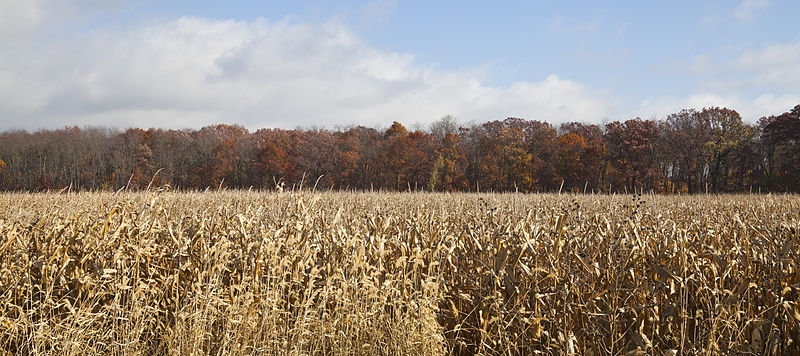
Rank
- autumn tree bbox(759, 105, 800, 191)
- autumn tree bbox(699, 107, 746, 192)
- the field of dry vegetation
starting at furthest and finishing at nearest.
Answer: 1. autumn tree bbox(699, 107, 746, 192)
2. autumn tree bbox(759, 105, 800, 191)
3. the field of dry vegetation

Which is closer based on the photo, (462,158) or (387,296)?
(387,296)

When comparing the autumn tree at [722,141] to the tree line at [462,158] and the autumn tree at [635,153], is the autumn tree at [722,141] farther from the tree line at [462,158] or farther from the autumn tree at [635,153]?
the autumn tree at [635,153]

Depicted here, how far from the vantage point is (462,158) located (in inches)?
1554

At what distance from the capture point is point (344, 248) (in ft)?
14.3

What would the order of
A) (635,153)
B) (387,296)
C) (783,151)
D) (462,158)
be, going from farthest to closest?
(462,158) → (635,153) → (783,151) → (387,296)

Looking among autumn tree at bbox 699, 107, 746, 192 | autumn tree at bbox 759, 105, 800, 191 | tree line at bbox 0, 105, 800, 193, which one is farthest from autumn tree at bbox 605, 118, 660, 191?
autumn tree at bbox 759, 105, 800, 191

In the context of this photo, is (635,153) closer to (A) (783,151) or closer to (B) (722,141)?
(B) (722,141)

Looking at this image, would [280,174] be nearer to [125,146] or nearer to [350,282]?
[125,146]

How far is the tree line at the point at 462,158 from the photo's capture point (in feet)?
114

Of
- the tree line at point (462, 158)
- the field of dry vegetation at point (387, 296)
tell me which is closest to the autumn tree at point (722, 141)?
the tree line at point (462, 158)

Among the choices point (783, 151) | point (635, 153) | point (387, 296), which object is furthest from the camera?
point (635, 153)

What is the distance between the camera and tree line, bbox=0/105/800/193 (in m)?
34.7

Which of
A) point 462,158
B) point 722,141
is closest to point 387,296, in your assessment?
point 462,158

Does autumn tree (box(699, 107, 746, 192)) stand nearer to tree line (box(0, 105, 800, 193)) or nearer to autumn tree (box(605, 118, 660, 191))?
tree line (box(0, 105, 800, 193))
